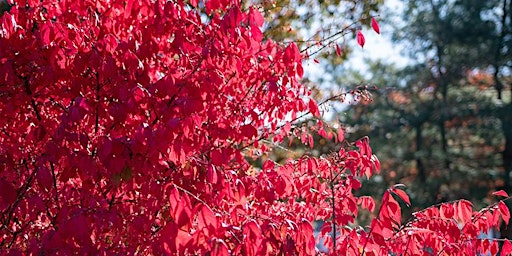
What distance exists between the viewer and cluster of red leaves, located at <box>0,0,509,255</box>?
2.39 m

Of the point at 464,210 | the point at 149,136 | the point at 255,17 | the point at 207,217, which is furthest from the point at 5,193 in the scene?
the point at 464,210

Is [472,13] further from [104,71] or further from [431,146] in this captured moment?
[104,71]

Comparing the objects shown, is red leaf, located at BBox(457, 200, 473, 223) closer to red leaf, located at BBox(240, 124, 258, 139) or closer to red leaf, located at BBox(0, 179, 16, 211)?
red leaf, located at BBox(240, 124, 258, 139)

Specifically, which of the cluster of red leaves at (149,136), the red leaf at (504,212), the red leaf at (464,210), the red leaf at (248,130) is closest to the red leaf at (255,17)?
the cluster of red leaves at (149,136)

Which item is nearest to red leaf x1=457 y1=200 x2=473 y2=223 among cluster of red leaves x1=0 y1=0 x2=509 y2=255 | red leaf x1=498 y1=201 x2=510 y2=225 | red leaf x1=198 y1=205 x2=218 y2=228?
cluster of red leaves x1=0 y1=0 x2=509 y2=255

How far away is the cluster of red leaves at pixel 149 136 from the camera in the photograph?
7.84 ft

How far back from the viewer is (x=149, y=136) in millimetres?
2385

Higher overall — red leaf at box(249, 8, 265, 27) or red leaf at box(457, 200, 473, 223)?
red leaf at box(249, 8, 265, 27)

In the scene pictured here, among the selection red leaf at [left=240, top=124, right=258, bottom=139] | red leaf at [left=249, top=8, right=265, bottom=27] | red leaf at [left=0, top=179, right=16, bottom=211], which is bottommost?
red leaf at [left=0, top=179, right=16, bottom=211]

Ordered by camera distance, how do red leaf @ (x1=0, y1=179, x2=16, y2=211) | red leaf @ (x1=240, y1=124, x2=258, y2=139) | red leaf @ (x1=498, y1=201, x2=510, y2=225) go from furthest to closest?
1. red leaf @ (x1=240, y1=124, x2=258, y2=139)
2. red leaf @ (x1=498, y1=201, x2=510, y2=225)
3. red leaf @ (x1=0, y1=179, x2=16, y2=211)

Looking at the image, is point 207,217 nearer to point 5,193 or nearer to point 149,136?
point 149,136

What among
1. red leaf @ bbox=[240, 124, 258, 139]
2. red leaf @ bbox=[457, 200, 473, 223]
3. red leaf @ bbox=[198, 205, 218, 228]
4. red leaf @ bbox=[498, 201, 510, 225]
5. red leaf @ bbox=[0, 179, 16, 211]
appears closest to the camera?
red leaf @ bbox=[198, 205, 218, 228]

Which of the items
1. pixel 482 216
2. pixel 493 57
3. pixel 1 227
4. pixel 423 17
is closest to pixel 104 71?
pixel 1 227

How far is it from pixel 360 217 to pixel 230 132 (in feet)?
44.7
